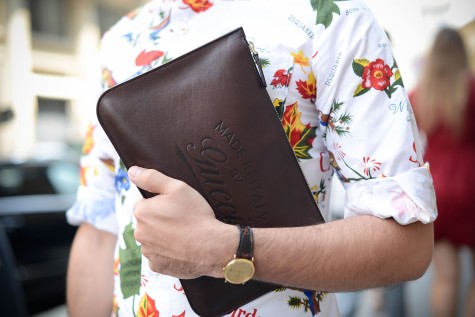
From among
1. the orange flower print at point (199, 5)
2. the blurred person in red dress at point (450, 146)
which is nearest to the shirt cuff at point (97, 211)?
the orange flower print at point (199, 5)

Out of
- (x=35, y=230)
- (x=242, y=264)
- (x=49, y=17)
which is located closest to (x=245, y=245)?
(x=242, y=264)

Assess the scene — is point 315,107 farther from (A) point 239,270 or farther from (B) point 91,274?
(B) point 91,274

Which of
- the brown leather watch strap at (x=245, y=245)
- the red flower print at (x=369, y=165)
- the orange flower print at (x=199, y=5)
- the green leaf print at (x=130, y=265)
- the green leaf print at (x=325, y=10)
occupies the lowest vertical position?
the green leaf print at (x=130, y=265)

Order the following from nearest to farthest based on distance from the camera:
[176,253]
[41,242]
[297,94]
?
[176,253]
[297,94]
[41,242]

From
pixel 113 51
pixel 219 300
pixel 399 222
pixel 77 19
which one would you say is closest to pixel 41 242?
pixel 113 51

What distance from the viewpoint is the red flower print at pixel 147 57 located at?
1024 mm

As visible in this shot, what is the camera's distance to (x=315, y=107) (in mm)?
921

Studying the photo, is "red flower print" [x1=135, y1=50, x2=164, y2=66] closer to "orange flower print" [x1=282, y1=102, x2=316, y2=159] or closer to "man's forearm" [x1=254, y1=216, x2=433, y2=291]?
"orange flower print" [x1=282, y1=102, x2=316, y2=159]

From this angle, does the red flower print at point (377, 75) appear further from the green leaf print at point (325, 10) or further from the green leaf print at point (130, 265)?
the green leaf print at point (130, 265)

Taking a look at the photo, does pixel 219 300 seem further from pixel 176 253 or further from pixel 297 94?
pixel 297 94

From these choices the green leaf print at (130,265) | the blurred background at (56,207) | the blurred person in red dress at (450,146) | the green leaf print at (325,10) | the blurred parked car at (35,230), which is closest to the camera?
the green leaf print at (325,10)

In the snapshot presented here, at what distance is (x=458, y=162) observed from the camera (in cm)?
287

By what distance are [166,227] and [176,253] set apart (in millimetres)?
46

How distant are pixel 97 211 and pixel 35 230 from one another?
2756mm
